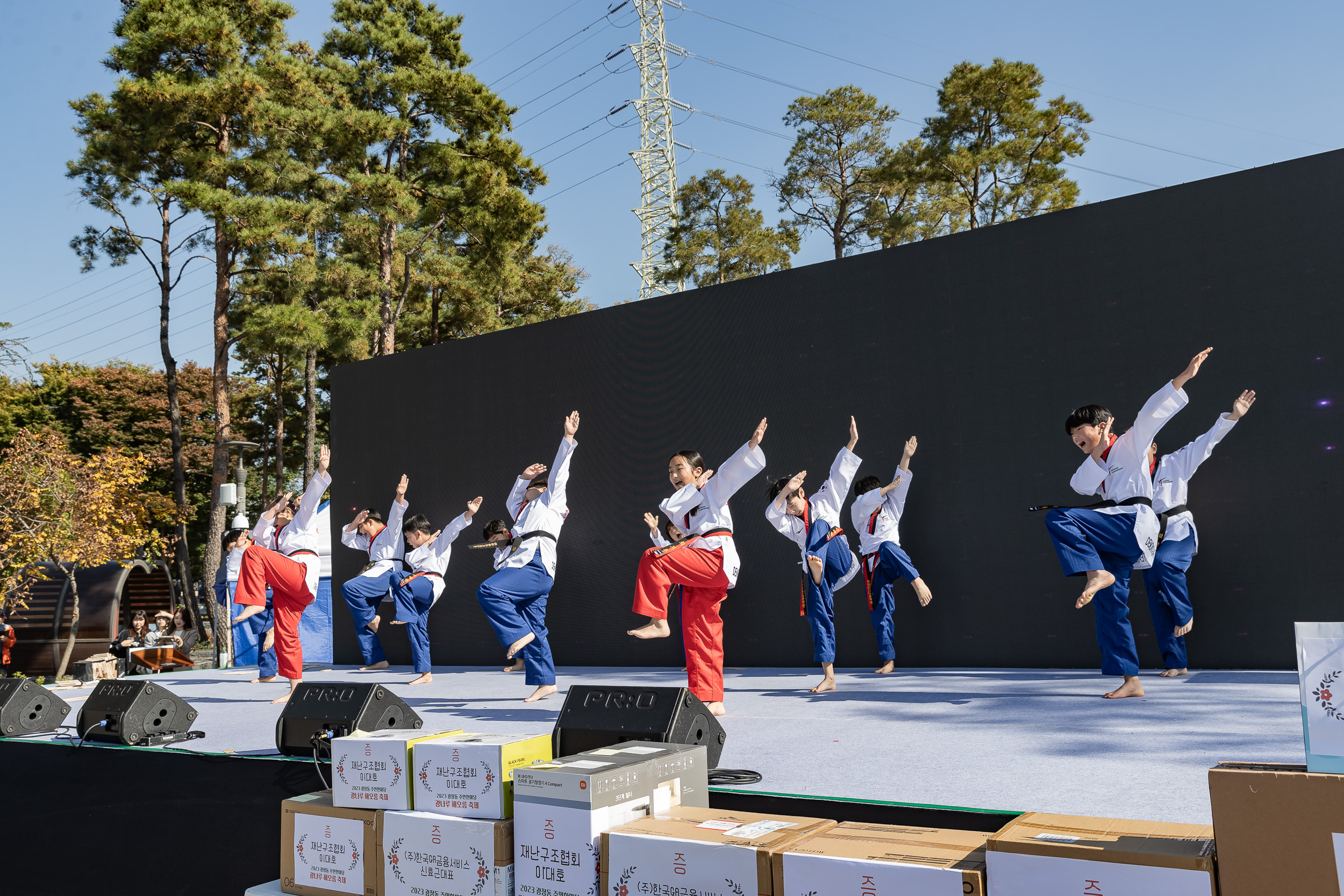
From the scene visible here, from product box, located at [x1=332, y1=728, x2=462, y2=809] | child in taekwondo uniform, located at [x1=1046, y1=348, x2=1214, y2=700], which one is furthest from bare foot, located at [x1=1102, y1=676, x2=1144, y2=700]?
product box, located at [x1=332, y1=728, x2=462, y2=809]

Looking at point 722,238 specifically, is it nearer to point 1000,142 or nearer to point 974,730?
point 1000,142

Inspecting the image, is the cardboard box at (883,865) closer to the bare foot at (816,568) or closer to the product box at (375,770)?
the product box at (375,770)

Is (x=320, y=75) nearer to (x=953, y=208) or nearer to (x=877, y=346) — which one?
(x=953, y=208)

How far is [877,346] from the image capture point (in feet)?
20.5

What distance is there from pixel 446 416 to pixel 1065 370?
5389mm

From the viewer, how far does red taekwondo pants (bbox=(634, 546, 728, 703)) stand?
161 inches

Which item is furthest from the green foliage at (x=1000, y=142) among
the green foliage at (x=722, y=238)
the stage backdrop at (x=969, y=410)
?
the stage backdrop at (x=969, y=410)

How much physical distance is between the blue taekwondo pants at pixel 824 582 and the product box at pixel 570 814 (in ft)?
10.6

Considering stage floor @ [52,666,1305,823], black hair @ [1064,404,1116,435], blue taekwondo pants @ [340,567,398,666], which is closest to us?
stage floor @ [52,666,1305,823]

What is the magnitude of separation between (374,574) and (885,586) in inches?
160

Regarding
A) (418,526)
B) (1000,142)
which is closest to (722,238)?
(1000,142)

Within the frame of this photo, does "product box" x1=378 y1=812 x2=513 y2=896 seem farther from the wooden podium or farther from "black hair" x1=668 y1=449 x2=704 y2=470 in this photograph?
the wooden podium

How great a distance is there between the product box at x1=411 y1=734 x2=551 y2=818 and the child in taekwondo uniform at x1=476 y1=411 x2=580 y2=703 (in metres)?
2.54

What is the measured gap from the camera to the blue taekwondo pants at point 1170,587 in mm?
4391
